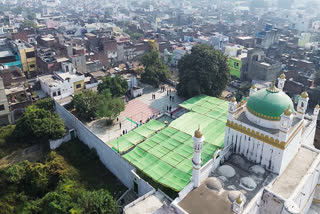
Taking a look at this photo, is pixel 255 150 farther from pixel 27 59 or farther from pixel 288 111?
pixel 27 59

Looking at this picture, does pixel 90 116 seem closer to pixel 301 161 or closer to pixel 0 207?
pixel 0 207

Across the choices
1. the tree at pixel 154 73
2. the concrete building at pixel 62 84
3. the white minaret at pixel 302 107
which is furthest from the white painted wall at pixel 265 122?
the concrete building at pixel 62 84

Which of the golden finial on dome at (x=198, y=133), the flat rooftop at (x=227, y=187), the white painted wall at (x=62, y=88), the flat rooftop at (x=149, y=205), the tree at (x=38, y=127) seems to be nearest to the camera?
the golden finial on dome at (x=198, y=133)

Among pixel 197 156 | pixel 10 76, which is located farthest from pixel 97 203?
pixel 10 76

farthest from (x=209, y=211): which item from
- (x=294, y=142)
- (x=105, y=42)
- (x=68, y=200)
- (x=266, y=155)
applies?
(x=105, y=42)

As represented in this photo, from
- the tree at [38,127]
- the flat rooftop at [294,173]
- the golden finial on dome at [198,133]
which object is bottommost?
the tree at [38,127]

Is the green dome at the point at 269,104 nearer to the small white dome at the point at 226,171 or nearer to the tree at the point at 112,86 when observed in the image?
the small white dome at the point at 226,171
